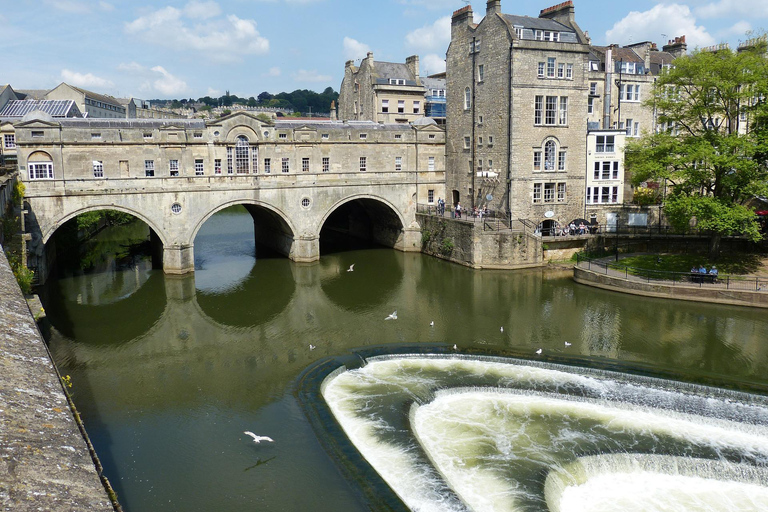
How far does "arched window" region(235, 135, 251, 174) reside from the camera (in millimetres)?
38031

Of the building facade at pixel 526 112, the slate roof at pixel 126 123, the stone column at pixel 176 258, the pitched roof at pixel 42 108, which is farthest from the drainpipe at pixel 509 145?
the pitched roof at pixel 42 108

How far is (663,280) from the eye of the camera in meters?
30.7

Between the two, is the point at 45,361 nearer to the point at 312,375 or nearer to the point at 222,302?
the point at 312,375

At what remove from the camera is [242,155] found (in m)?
38.2

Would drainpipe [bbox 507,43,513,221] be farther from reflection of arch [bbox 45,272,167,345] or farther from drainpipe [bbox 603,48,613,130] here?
reflection of arch [bbox 45,272,167,345]

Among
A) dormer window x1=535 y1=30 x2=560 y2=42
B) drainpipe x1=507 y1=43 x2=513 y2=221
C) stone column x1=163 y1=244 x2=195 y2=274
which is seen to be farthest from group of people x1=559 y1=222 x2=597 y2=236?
stone column x1=163 y1=244 x2=195 y2=274

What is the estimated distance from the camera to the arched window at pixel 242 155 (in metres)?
38.0

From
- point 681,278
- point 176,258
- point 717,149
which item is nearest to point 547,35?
point 717,149

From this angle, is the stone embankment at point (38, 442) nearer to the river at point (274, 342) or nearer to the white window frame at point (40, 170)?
the river at point (274, 342)

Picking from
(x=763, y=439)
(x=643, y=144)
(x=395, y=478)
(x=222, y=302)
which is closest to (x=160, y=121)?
(x=222, y=302)

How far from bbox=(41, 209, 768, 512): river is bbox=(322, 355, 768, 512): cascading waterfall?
1473 millimetres

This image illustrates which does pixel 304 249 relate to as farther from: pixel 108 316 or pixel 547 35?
pixel 547 35

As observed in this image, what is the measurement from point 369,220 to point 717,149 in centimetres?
2536

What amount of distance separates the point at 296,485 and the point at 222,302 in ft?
59.8
